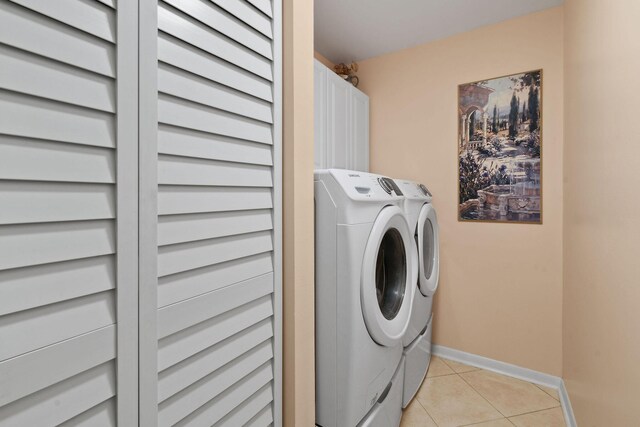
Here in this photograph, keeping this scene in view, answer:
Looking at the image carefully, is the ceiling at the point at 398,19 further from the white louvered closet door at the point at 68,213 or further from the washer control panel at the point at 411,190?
the white louvered closet door at the point at 68,213

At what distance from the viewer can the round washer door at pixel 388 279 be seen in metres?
1.24

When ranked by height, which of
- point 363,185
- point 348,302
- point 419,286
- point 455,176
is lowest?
point 419,286

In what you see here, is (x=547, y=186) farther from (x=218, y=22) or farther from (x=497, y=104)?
(x=218, y=22)

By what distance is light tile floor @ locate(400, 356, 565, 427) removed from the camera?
1752mm

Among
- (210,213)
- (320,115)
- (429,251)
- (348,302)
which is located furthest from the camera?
(429,251)

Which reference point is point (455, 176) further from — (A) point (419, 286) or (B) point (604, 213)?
(B) point (604, 213)

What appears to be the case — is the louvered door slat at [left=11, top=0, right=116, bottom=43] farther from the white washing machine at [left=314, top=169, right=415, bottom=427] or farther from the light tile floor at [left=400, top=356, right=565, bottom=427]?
the light tile floor at [left=400, top=356, right=565, bottom=427]

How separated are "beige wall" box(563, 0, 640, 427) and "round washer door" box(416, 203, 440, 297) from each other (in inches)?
28.7

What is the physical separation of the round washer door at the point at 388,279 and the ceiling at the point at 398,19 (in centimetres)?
144

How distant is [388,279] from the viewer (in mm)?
1643

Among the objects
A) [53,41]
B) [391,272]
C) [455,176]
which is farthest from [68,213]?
[455,176]

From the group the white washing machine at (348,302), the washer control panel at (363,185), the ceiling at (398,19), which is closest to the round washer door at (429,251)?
the washer control panel at (363,185)

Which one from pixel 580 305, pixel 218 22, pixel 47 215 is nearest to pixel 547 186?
pixel 580 305

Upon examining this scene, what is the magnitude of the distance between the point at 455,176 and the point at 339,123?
97 centimetres
